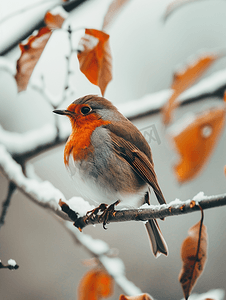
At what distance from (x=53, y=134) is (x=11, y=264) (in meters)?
0.56

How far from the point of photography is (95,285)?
1.00 m

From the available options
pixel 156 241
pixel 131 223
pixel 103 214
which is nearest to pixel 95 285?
pixel 156 241

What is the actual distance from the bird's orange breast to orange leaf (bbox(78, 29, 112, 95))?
0.67 feet

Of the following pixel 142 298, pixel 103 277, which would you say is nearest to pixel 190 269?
pixel 142 298

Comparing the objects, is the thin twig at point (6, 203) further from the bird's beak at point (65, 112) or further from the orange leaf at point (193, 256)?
the orange leaf at point (193, 256)

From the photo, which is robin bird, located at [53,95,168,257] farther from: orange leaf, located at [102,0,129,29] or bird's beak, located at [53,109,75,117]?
orange leaf, located at [102,0,129,29]

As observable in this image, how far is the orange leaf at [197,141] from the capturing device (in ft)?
1.78

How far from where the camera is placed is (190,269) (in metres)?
0.48

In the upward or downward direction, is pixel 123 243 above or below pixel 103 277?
below

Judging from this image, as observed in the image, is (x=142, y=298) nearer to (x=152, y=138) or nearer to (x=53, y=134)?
(x=152, y=138)

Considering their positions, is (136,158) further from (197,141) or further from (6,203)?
(6,203)

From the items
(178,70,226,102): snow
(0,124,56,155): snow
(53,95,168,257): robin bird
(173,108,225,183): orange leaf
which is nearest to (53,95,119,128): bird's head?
(53,95,168,257): robin bird

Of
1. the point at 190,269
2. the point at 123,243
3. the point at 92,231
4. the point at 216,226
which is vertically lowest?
the point at 216,226

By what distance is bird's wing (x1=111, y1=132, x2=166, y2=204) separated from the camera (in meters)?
0.70
